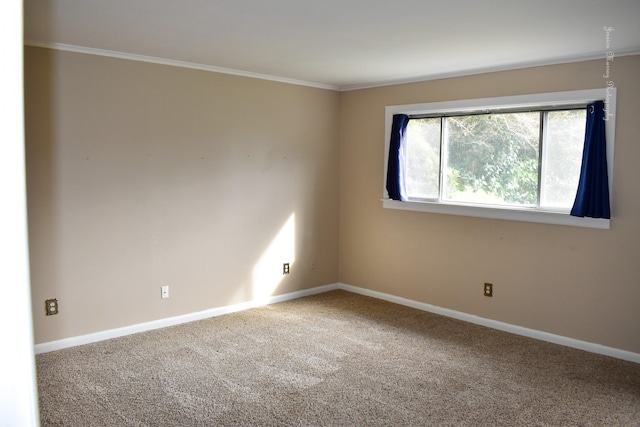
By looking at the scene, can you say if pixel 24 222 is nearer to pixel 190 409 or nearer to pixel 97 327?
pixel 190 409

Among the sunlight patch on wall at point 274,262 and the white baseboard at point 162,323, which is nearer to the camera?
the white baseboard at point 162,323

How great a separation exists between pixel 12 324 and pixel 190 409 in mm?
2744

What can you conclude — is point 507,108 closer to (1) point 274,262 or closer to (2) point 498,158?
(2) point 498,158

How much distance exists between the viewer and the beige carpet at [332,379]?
2.84m

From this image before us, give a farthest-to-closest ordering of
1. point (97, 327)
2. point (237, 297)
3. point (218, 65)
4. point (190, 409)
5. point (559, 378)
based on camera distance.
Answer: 1. point (237, 297)
2. point (218, 65)
3. point (97, 327)
4. point (559, 378)
5. point (190, 409)

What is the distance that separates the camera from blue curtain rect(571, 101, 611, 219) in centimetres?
365

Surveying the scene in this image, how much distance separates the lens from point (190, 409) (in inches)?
114

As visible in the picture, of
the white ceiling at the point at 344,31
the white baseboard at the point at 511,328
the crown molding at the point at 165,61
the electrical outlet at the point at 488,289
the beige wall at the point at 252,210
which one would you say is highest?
the crown molding at the point at 165,61

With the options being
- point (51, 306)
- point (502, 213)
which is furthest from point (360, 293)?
point (51, 306)

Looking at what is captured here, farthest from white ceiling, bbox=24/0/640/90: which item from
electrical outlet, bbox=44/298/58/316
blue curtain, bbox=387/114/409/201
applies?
electrical outlet, bbox=44/298/58/316

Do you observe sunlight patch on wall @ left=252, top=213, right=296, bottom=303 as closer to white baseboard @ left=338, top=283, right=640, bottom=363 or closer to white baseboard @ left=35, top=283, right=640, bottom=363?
white baseboard @ left=35, top=283, right=640, bottom=363

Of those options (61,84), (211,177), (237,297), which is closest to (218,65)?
(211,177)

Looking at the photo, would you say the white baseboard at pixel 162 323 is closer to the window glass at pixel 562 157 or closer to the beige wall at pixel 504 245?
the beige wall at pixel 504 245

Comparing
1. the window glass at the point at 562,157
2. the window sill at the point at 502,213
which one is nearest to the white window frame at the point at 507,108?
the window sill at the point at 502,213
